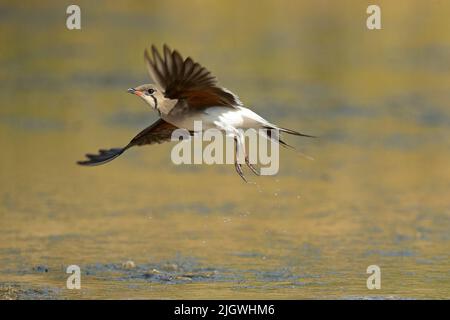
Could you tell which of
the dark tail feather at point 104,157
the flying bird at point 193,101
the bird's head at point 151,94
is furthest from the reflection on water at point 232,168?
the bird's head at point 151,94

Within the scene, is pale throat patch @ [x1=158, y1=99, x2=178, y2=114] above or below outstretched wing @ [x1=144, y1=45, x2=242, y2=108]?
below

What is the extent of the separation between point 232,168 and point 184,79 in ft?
12.3

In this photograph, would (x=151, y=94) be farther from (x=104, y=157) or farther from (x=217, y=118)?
(x=104, y=157)

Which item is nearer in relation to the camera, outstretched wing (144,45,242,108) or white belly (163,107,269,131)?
outstretched wing (144,45,242,108)

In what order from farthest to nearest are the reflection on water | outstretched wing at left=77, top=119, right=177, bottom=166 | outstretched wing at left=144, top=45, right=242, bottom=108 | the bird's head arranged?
the reflection on water < outstretched wing at left=77, top=119, right=177, bottom=166 < the bird's head < outstretched wing at left=144, top=45, right=242, bottom=108

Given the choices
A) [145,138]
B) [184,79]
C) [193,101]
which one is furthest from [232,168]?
[184,79]

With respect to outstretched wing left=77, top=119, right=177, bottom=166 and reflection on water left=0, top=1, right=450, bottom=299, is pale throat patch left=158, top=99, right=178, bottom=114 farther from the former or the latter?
reflection on water left=0, top=1, right=450, bottom=299

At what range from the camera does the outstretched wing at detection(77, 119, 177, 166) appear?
5844 millimetres

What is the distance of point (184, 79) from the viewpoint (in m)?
5.27

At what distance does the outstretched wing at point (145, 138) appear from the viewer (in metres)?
5.84

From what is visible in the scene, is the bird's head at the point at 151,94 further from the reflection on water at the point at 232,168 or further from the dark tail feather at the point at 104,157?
the reflection on water at the point at 232,168

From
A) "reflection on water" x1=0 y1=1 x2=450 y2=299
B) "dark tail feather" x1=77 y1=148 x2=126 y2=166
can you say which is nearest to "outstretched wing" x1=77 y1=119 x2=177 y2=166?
"dark tail feather" x1=77 y1=148 x2=126 y2=166

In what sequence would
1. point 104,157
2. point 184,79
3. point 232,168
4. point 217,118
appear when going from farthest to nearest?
1. point 232,168
2. point 104,157
3. point 217,118
4. point 184,79

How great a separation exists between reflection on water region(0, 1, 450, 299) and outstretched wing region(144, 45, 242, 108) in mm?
1105
